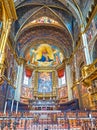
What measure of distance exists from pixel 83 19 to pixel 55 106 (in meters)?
14.5

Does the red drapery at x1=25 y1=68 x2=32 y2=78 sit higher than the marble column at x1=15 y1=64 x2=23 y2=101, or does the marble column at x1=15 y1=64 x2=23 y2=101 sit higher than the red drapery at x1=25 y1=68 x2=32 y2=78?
the red drapery at x1=25 y1=68 x2=32 y2=78

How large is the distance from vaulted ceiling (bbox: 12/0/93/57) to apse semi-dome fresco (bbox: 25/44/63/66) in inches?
58.5

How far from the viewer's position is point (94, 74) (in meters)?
10.6

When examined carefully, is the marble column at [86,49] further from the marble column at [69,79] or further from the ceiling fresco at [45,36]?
the marble column at [69,79]

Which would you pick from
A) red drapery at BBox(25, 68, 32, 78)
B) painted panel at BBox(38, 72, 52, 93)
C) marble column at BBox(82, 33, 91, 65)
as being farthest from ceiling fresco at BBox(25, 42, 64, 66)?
marble column at BBox(82, 33, 91, 65)

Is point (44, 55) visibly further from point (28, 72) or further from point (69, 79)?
point (69, 79)

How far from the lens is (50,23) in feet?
73.5

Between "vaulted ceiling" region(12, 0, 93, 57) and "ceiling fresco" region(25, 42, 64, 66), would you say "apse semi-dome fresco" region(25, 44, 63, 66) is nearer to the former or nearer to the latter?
"ceiling fresco" region(25, 42, 64, 66)

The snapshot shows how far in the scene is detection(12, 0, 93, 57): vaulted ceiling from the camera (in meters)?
16.6

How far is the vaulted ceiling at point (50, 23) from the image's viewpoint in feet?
54.4

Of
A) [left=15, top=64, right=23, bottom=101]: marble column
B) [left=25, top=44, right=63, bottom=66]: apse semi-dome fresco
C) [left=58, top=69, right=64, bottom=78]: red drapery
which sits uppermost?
[left=25, top=44, right=63, bottom=66]: apse semi-dome fresco

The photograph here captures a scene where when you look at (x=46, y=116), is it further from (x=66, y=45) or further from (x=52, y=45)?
(x=52, y=45)

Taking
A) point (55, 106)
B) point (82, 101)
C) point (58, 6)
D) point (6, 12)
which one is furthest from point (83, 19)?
point (55, 106)

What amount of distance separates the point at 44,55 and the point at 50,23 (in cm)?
749
